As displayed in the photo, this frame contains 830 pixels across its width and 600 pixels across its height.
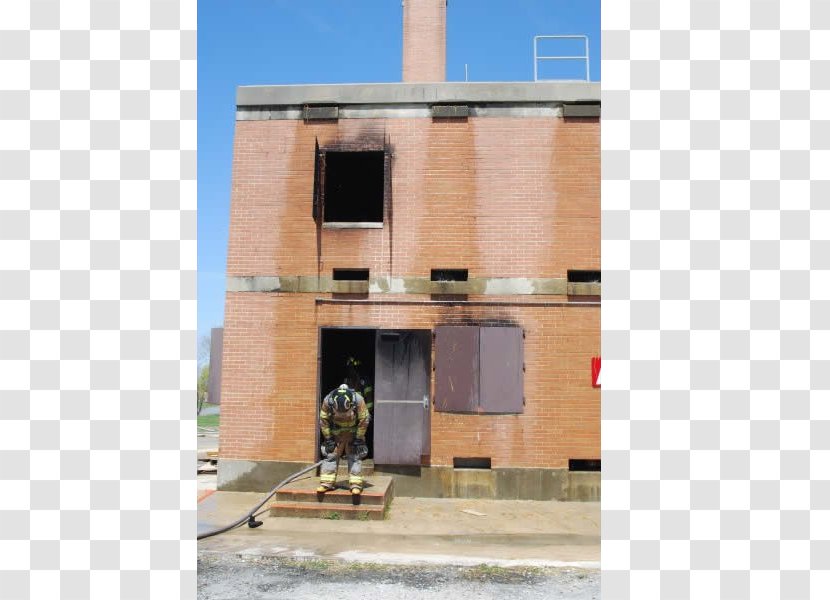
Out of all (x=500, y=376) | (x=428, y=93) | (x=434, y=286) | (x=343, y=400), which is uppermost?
(x=428, y=93)

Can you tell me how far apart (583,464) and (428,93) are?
25.9 feet

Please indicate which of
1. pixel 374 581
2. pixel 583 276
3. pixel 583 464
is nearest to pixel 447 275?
pixel 583 276

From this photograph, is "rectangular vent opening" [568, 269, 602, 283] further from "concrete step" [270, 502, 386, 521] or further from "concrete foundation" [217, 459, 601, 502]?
"concrete step" [270, 502, 386, 521]

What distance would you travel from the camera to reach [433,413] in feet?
31.5

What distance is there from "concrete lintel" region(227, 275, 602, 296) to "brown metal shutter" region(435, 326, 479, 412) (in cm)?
81

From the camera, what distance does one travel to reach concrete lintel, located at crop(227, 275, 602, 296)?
32.1ft

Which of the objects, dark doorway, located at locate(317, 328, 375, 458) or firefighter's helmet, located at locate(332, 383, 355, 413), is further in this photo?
dark doorway, located at locate(317, 328, 375, 458)

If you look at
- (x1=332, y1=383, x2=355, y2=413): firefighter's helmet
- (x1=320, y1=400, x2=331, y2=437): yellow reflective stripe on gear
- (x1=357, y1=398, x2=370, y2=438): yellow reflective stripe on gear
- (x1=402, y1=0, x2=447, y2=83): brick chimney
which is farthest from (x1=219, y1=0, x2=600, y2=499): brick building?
(x1=402, y1=0, x2=447, y2=83): brick chimney

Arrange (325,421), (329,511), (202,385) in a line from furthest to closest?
1. (202,385)
2. (325,421)
3. (329,511)

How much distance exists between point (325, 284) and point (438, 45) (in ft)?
28.9

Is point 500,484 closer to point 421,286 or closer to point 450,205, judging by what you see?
point 421,286

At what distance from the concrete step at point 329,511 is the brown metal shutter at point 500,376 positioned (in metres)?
2.81

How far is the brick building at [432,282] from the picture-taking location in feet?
31.3

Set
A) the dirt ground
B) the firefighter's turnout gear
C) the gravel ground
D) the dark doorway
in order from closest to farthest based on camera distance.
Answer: the gravel ground
the dirt ground
the firefighter's turnout gear
the dark doorway
